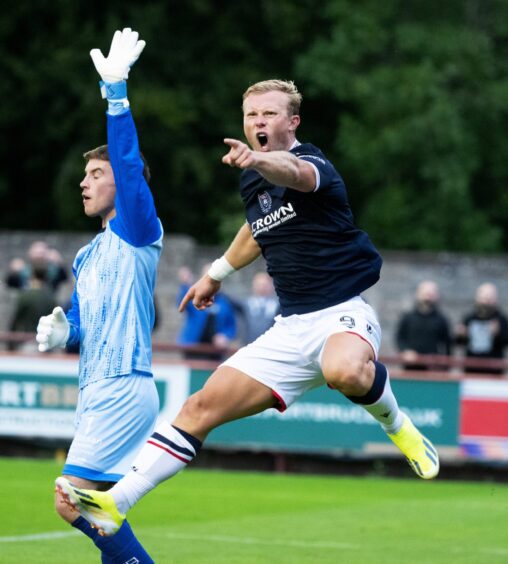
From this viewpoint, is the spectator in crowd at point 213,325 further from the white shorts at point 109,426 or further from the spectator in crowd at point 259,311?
the white shorts at point 109,426

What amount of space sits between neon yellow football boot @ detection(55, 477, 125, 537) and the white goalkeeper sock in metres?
Answer: 0.08

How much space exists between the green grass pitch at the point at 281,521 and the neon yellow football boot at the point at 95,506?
7.22 ft

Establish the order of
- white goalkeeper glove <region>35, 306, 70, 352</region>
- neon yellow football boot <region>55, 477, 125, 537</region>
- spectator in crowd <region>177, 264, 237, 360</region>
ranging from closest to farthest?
1. neon yellow football boot <region>55, 477, 125, 537</region>
2. white goalkeeper glove <region>35, 306, 70, 352</region>
3. spectator in crowd <region>177, 264, 237, 360</region>

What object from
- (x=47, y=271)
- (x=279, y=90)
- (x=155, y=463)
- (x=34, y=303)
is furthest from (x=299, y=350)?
(x=47, y=271)

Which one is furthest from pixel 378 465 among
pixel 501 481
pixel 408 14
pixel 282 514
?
pixel 408 14

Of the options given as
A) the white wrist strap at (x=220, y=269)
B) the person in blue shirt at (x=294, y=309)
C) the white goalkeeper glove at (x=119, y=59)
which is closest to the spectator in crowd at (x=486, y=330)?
the white wrist strap at (x=220, y=269)

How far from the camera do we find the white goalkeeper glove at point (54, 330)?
762 centimetres

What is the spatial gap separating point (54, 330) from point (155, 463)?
0.86 meters

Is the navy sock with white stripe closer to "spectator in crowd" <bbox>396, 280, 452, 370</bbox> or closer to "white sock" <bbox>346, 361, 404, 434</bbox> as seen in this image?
"white sock" <bbox>346, 361, 404, 434</bbox>

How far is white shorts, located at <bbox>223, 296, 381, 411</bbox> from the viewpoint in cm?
796

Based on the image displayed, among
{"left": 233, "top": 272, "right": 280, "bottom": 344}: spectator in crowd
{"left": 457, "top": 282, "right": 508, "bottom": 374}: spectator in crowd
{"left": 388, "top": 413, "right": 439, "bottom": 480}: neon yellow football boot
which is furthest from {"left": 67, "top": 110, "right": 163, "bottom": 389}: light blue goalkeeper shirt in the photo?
{"left": 457, "top": 282, "right": 508, "bottom": 374}: spectator in crowd

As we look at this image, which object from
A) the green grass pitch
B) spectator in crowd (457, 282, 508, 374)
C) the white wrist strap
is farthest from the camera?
spectator in crowd (457, 282, 508, 374)

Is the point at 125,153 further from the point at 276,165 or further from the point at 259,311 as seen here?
the point at 259,311

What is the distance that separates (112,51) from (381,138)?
85.1 feet
